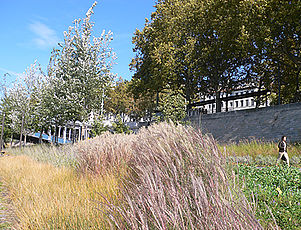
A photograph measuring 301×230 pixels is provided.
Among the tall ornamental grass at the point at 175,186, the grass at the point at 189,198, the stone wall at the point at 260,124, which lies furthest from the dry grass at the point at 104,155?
the stone wall at the point at 260,124

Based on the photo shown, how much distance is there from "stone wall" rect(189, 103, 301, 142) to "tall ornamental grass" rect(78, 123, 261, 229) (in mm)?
8596

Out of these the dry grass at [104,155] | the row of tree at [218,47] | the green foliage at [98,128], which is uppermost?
the row of tree at [218,47]

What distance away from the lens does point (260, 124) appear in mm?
16312

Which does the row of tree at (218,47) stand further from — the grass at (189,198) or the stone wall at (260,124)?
the grass at (189,198)

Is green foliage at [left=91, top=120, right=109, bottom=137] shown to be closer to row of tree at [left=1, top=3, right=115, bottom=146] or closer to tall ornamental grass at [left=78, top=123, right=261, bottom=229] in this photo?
row of tree at [left=1, top=3, right=115, bottom=146]

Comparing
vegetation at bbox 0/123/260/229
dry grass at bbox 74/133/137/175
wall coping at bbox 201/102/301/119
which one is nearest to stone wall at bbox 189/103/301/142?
wall coping at bbox 201/102/301/119

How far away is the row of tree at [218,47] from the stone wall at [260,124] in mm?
2582

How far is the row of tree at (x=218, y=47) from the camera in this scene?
55.3ft

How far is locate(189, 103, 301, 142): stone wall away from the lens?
14602 mm

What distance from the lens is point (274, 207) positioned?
12.1ft

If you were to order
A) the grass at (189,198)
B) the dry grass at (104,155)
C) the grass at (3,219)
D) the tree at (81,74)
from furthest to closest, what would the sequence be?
the tree at (81,74)
the dry grass at (104,155)
the grass at (3,219)
the grass at (189,198)

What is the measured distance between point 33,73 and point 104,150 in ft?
64.1

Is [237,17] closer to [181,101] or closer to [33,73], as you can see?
[181,101]

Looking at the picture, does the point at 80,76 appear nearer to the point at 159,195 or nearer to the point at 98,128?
the point at 98,128
